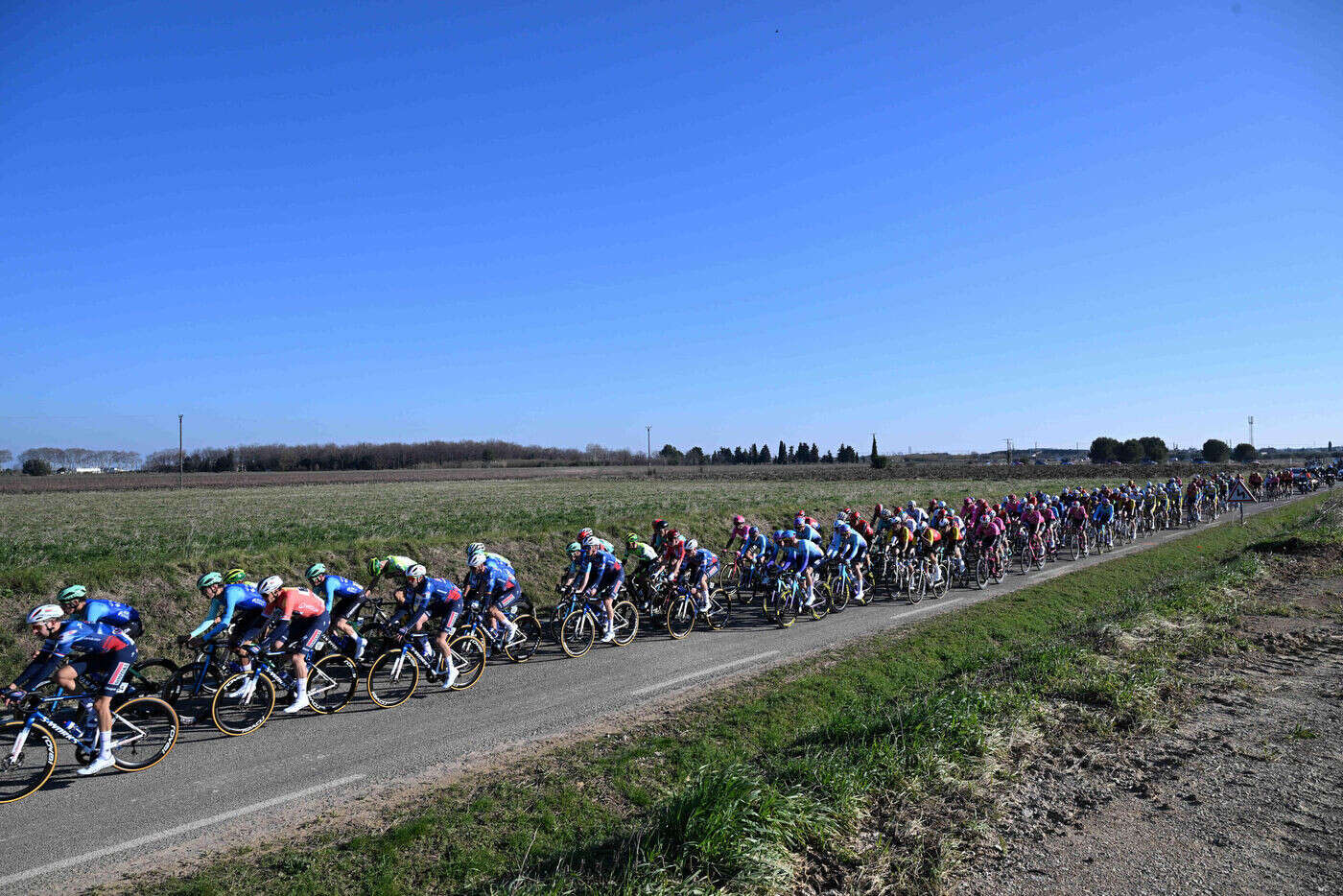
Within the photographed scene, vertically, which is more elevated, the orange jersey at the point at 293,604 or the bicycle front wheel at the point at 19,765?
the orange jersey at the point at 293,604

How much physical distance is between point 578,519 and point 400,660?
1351cm

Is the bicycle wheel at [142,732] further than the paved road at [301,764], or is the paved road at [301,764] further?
the bicycle wheel at [142,732]

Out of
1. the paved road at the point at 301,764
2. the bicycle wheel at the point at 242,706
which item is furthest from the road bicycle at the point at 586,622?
the bicycle wheel at the point at 242,706

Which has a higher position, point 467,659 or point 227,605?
point 227,605

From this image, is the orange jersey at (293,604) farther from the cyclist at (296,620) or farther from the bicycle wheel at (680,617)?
the bicycle wheel at (680,617)

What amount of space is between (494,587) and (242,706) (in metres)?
3.69

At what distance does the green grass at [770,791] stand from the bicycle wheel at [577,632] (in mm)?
3466

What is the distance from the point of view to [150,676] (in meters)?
10.5

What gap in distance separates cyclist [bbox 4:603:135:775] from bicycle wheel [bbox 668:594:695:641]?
8.42 meters

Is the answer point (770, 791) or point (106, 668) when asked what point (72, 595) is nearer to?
point (106, 668)

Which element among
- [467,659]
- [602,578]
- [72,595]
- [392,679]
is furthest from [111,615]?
[602,578]

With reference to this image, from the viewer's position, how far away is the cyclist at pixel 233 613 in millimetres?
8484

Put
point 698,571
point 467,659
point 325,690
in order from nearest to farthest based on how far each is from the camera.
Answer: point 325,690
point 467,659
point 698,571

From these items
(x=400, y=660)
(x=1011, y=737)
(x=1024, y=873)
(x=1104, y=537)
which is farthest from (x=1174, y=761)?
(x=1104, y=537)
